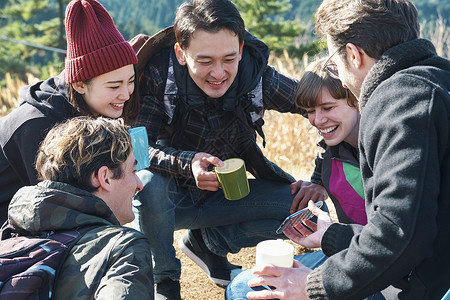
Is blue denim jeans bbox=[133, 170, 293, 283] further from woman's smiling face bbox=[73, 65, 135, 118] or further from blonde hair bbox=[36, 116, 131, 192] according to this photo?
blonde hair bbox=[36, 116, 131, 192]

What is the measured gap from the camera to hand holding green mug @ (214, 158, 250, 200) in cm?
278

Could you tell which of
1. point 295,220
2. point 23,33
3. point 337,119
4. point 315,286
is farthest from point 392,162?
point 23,33

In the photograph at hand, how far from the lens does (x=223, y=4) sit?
120 inches

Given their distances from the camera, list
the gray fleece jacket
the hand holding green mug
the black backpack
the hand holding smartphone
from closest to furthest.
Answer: the gray fleece jacket
the black backpack
the hand holding smartphone
the hand holding green mug

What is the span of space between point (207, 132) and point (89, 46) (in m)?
0.84

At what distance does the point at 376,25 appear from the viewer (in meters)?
1.80

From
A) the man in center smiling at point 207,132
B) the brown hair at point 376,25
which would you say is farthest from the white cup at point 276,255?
the man in center smiling at point 207,132

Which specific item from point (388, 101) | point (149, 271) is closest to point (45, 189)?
point (149, 271)

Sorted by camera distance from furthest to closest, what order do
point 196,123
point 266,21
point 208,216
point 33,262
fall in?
1. point 266,21
2. point 208,216
3. point 196,123
4. point 33,262

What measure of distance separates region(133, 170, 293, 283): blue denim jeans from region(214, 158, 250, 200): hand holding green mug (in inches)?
16.8

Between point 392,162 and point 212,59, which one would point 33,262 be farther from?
point 212,59

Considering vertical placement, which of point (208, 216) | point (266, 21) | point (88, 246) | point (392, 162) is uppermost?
point (392, 162)

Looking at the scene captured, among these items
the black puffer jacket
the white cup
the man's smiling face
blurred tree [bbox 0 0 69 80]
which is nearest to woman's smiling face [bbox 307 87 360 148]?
the man's smiling face

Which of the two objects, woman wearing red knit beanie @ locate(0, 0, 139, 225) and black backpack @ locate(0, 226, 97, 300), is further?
woman wearing red knit beanie @ locate(0, 0, 139, 225)
